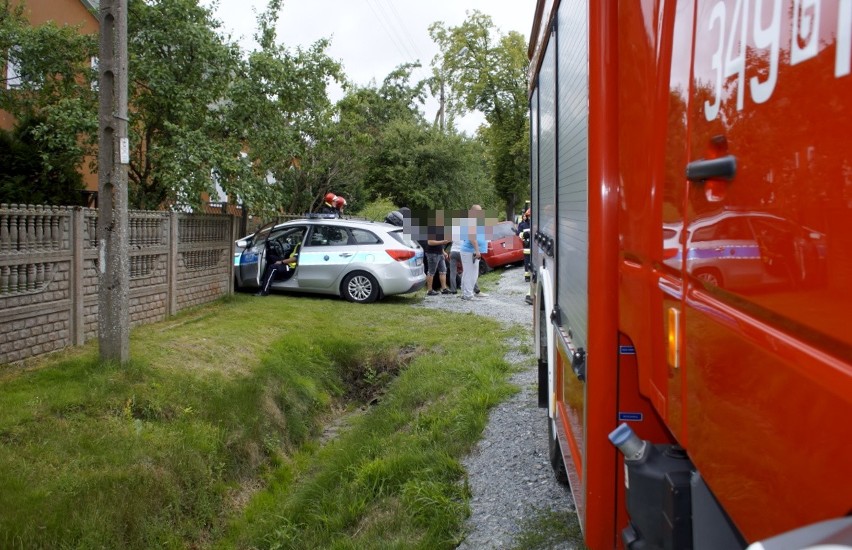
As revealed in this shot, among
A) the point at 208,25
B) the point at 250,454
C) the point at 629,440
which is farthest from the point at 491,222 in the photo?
the point at 629,440

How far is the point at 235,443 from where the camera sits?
6250mm

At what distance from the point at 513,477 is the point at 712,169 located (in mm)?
3614

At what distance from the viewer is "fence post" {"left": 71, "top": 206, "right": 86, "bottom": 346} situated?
273 inches

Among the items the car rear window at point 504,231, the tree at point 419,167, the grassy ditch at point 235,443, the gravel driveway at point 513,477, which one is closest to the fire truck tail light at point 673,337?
the gravel driveway at point 513,477

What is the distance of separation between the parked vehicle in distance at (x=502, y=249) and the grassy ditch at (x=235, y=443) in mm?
10436

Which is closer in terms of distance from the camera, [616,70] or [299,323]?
[616,70]

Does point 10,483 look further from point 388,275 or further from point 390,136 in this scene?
point 390,136

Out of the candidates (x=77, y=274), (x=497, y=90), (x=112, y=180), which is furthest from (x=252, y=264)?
(x=497, y=90)

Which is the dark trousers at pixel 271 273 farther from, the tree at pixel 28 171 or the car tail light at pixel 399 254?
the tree at pixel 28 171

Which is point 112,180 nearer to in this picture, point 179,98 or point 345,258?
point 179,98

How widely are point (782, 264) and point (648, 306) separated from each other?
979 millimetres

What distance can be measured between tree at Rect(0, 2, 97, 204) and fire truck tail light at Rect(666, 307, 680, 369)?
9.15 meters

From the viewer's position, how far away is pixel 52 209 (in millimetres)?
6641

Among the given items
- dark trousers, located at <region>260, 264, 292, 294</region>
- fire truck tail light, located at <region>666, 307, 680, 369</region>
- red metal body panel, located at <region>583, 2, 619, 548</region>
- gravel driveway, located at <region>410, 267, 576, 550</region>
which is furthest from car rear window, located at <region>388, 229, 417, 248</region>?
fire truck tail light, located at <region>666, 307, 680, 369</region>
